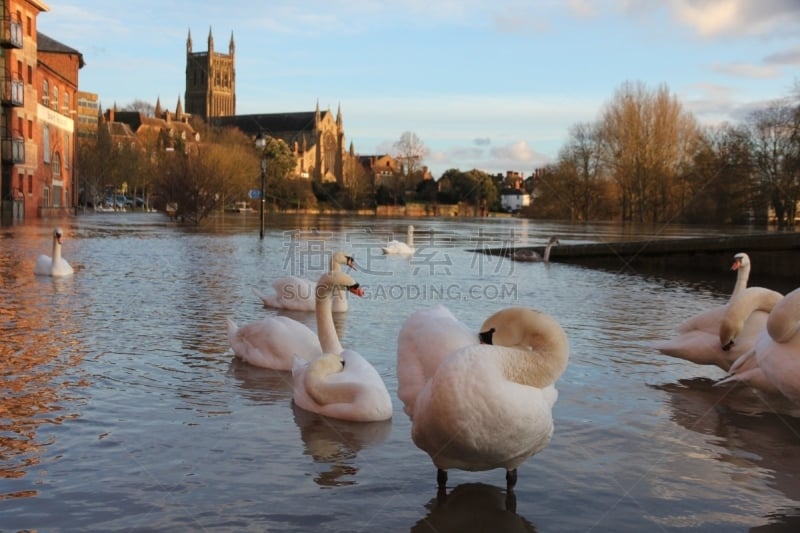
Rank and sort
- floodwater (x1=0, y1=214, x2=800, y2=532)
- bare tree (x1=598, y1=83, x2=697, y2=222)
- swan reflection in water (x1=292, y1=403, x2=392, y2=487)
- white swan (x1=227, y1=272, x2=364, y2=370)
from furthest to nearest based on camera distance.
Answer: bare tree (x1=598, y1=83, x2=697, y2=222) < white swan (x1=227, y1=272, x2=364, y2=370) < swan reflection in water (x1=292, y1=403, x2=392, y2=487) < floodwater (x1=0, y1=214, x2=800, y2=532)

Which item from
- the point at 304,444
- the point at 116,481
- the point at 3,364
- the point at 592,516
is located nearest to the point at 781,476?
the point at 592,516

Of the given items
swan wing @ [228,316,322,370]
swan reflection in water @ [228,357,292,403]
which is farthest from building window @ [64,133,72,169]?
swan wing @ [228,316,322,370]

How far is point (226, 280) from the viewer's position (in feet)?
53.8

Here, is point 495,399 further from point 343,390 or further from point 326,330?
point 326,330

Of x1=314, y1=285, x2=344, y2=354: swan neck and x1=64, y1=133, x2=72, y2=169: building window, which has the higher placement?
x1=64, y1=133, x2=72, y2=169: building window

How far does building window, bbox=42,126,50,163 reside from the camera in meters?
55.1

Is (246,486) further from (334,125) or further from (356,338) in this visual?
(334,125)

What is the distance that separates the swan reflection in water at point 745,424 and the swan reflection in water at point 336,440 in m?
2.36

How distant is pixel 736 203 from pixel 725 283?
4851 centimetres

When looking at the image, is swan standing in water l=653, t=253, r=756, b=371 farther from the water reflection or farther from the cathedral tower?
the cathedral tower

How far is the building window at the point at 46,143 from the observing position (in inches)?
2169

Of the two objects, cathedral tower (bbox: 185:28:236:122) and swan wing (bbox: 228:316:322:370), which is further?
cathedral tower (bbox: 185:28:236:122)

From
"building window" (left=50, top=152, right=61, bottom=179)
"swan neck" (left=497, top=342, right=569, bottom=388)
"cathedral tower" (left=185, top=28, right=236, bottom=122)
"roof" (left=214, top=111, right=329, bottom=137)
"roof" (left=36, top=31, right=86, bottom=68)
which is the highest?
"cathedral tower" (left=185, top=28, right=236, bottom=122)

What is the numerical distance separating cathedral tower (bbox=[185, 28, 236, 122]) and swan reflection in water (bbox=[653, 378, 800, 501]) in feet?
590
